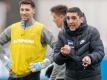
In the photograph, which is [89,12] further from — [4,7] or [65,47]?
[65,47]

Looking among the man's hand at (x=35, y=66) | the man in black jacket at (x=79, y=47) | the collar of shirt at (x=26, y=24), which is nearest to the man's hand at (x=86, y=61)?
the man in black jacket at (x=79, y=47)

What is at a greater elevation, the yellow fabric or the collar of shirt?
the collar of shirt

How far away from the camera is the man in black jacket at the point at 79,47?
7805 millimetres

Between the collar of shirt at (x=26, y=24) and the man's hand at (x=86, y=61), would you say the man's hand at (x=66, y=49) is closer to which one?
the man's hand at (x=86, y=61)

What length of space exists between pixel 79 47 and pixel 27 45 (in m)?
1.35

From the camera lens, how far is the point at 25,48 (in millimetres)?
9031

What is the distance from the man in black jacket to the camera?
7.80 metres

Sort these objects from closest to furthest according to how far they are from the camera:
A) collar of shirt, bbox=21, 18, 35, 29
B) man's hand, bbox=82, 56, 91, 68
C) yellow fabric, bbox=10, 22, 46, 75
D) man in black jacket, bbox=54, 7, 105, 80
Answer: man's hand, bbox=82, 56, 91, 68
man in black jacket, bbox=54, 7, 105, 80
yellow fabric, bbox=10, 22, 46, 75
collar of shirt, bbox=21, 18, 35, 29

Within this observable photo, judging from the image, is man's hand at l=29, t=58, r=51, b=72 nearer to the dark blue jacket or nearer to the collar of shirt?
the collar of shirt

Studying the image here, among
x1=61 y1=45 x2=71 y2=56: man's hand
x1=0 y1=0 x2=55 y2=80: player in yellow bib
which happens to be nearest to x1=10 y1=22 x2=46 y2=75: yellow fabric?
x1=0 y1=0 x2=55 y2=80: player in yellow bib

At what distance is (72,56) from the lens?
25.5 ft

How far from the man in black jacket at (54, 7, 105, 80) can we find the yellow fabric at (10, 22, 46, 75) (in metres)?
1.15

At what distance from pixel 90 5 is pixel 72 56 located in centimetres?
934

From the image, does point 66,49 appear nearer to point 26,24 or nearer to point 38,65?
point 38,65
